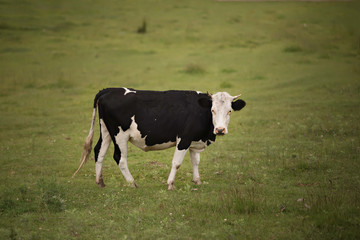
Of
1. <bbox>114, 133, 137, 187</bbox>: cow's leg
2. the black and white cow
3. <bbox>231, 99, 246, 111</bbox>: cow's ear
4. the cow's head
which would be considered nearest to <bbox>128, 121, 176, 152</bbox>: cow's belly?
the black and white cow

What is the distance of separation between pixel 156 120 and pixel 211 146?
A: 374 cm

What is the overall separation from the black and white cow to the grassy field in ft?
2.61

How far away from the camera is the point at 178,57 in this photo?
26703mm

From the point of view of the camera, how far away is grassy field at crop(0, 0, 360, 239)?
6910mm

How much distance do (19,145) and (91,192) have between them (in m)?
5.16

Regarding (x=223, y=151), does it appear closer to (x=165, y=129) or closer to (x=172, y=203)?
(x=165, y=129)

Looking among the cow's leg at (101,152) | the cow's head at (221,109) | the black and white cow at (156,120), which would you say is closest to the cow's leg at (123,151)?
the black and white cow at (156,120)

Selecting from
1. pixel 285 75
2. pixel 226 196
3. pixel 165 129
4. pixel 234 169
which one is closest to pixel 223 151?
pixel 234 169

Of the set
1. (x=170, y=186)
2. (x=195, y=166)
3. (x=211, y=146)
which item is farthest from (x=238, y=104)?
(x=211, y=146)

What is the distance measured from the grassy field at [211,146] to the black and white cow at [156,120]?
0.80 m

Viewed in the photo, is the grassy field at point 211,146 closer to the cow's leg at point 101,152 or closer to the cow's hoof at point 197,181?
the cow's hoof at point 197,181

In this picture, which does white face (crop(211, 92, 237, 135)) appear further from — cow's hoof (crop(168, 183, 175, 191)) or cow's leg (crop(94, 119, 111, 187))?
cow's leg (crop(94, 119, 111, 187))

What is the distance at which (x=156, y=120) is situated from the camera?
29.1 feet

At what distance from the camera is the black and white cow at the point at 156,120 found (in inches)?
347
